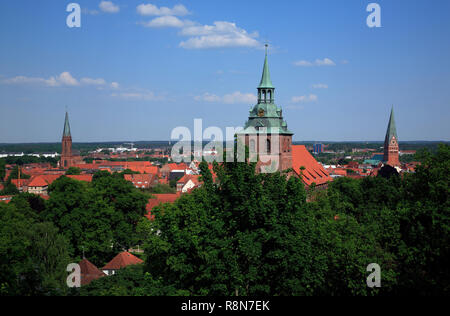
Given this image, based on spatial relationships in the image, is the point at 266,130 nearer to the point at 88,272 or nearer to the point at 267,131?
the point at 267,131

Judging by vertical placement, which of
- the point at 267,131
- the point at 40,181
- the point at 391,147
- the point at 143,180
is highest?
the point at 267,131

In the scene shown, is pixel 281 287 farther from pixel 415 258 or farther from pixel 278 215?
pixel 415 258

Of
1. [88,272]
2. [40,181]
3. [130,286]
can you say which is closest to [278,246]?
[130,286]

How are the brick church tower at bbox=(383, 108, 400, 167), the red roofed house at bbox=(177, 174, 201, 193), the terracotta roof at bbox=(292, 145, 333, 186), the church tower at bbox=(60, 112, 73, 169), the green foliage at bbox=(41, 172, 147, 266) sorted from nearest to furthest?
the green foliage at bbox=(41, 172, 147, 266)
the terracotta roof at bbox=(292, 145, 333, 186)
the red roofed house at bbox=(177, 174, 201, 193)
the brick church tower at bbox=(383, 108, 400, 167)
the church tower at bbox=(60, 112, 73, 169)

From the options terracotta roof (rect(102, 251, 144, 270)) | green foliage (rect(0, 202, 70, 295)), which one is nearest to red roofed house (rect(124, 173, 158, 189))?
terracotta roof (rect(102, 251, 144, 270))

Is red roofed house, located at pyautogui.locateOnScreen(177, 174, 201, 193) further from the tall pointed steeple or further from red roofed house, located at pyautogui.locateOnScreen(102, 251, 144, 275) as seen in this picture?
the tall pointed steeple

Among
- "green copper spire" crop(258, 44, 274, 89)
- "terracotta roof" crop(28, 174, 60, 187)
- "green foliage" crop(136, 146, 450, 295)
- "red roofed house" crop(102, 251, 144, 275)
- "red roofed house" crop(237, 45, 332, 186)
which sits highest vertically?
"green copper spire" crop(258, 44, 274, 89)

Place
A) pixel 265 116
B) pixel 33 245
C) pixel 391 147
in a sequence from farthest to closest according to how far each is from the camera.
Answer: pixel 391 147
pixel 265 116
pixel 33 245

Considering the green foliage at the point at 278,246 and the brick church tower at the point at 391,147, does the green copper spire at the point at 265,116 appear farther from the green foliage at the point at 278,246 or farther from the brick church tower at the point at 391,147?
the brick church tower at the point at 391,147

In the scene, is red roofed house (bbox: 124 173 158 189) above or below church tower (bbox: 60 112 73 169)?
below
